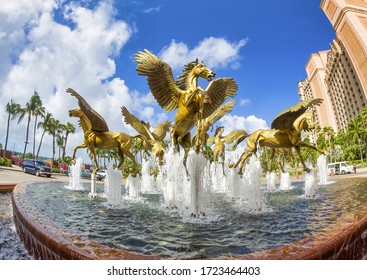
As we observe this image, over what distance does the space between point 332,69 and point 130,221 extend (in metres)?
88.4

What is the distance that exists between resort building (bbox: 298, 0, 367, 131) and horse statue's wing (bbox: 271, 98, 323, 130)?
61677 mm

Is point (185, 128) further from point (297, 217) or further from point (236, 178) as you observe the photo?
point (236, 178)

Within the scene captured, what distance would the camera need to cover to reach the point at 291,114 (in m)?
7.89

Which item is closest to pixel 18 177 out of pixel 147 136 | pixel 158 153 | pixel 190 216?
pixel 147 136

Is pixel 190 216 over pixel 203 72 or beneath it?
beneath

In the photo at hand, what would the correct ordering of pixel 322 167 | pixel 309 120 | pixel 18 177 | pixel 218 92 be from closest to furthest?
pixel 218 92, pixel 309 120, pixel 322 167, pixel 18 177

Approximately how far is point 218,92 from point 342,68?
8075 cm

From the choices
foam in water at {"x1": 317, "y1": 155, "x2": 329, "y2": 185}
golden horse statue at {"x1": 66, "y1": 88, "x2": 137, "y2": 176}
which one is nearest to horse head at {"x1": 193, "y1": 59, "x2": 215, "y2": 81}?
golden horse statue at {"x1": 66, "y1": 88, "x2": 137, "y2": 176}

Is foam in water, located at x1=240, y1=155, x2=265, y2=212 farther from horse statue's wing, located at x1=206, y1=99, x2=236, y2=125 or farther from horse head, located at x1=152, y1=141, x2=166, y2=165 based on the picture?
horse head, located at x1=152, y1=141, x2=166, y2=165

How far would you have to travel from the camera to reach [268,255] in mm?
2422

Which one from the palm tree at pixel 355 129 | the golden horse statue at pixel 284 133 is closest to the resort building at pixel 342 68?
the palm tree at pixel 355 129

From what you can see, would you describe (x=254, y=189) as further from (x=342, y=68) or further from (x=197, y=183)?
(x=342, y=68)

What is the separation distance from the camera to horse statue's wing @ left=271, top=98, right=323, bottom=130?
7.12m

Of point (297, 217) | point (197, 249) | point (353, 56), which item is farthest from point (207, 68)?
point (353, 56)
